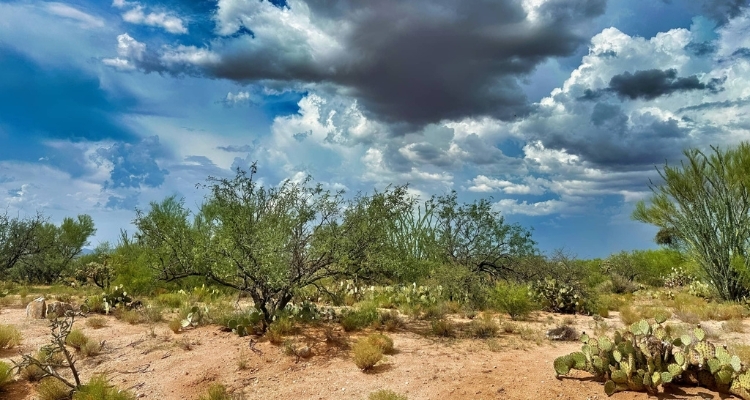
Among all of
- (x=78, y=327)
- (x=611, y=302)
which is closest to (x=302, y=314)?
(x=78, y=327)

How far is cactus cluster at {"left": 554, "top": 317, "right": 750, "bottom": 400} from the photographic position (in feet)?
22.6

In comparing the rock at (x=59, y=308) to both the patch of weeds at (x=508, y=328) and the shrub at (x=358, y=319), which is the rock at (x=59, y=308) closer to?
the shrub at (x=358, y=319)

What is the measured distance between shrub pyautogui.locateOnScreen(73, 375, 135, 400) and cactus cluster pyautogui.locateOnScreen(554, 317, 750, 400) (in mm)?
6638

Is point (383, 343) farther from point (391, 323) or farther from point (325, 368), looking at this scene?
point (391, 323)

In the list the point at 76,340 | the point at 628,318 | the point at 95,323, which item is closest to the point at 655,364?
the point at 628,318

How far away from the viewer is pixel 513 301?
14.2m

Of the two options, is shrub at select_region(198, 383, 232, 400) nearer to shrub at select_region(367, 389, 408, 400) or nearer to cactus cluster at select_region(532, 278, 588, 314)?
shrub at select_region(367, 389, 408, 400)

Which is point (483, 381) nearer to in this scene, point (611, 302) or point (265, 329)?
point (265, 329)

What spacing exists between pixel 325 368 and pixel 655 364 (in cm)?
519

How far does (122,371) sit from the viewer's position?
29.9ft

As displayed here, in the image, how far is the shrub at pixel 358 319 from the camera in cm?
1114

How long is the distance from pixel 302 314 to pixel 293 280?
1208 millimetres

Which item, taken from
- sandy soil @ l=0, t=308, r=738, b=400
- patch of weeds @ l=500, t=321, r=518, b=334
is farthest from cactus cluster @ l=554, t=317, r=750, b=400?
patch of weeds @ l=500, t=321, r=518, b=334

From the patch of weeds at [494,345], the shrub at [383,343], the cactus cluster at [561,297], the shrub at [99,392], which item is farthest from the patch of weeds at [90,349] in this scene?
the cactus cluster at [561,297]
